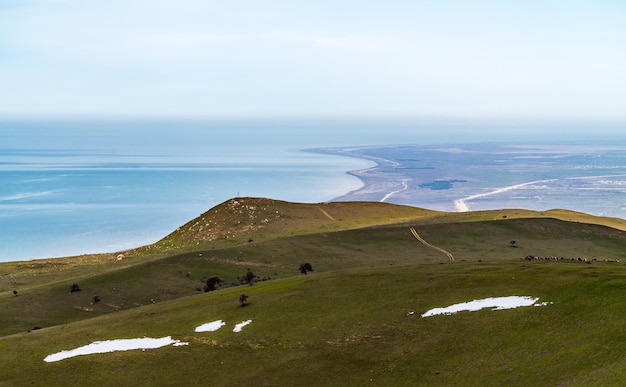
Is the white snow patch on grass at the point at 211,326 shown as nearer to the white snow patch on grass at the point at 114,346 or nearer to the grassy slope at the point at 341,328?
the grassy slope at the point at 341,328

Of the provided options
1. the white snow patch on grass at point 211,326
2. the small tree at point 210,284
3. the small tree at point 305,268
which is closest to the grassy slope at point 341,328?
the white snow patch on grass at point 211,326

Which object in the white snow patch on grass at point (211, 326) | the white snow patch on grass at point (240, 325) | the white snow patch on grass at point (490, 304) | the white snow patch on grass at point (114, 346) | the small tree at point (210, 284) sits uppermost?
the white snow patch on grass at point (490, 304)

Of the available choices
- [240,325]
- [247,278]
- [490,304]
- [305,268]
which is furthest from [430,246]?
[490,304]

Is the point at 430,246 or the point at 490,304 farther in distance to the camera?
the point at 430,246

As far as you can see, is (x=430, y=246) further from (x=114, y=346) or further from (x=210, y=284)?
(x=114, y=346)

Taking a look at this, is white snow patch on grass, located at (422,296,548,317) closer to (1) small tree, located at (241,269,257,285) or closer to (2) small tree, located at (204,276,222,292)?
(1) small tree, located at (241,269,257,285)

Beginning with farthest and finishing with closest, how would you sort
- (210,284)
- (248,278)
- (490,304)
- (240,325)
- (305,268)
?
(305,268) < (248,278) < (210,284) < (240,325) < (490,304)
